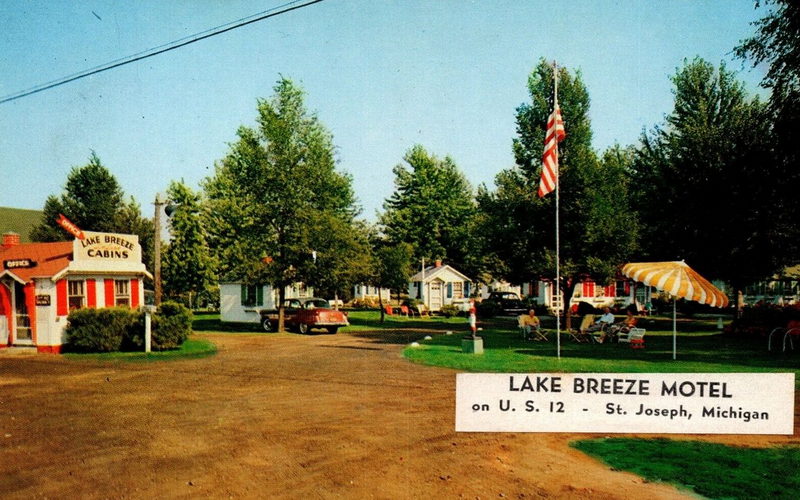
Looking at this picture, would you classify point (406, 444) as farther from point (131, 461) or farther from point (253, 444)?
point (131, 461)

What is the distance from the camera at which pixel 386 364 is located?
16297 millimetres

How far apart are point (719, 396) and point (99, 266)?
68.2 ft

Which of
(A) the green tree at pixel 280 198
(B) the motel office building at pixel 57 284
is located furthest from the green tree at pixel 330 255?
(B) the motel office building at pixel 57 284

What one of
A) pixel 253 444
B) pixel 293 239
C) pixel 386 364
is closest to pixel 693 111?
pixel 293 239

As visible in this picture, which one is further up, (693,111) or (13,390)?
(693,111)

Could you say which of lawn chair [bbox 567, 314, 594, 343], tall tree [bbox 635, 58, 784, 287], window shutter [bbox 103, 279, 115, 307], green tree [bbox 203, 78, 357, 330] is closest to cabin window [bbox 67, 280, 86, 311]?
window shutter [bbox 103, 279, 115, 307]

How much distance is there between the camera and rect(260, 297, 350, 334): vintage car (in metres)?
28.3

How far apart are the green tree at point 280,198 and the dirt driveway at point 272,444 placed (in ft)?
50.7

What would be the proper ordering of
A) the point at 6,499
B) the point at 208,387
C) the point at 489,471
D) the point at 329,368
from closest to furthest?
the point at 6,499 → the point at 489,471 → the point at 208,387 → the point at 329,368

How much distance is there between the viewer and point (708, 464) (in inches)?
282

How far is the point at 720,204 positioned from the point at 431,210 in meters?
42.3

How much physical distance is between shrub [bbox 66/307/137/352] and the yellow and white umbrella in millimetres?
16063

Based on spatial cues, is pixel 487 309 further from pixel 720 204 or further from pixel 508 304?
pixel 720 204
